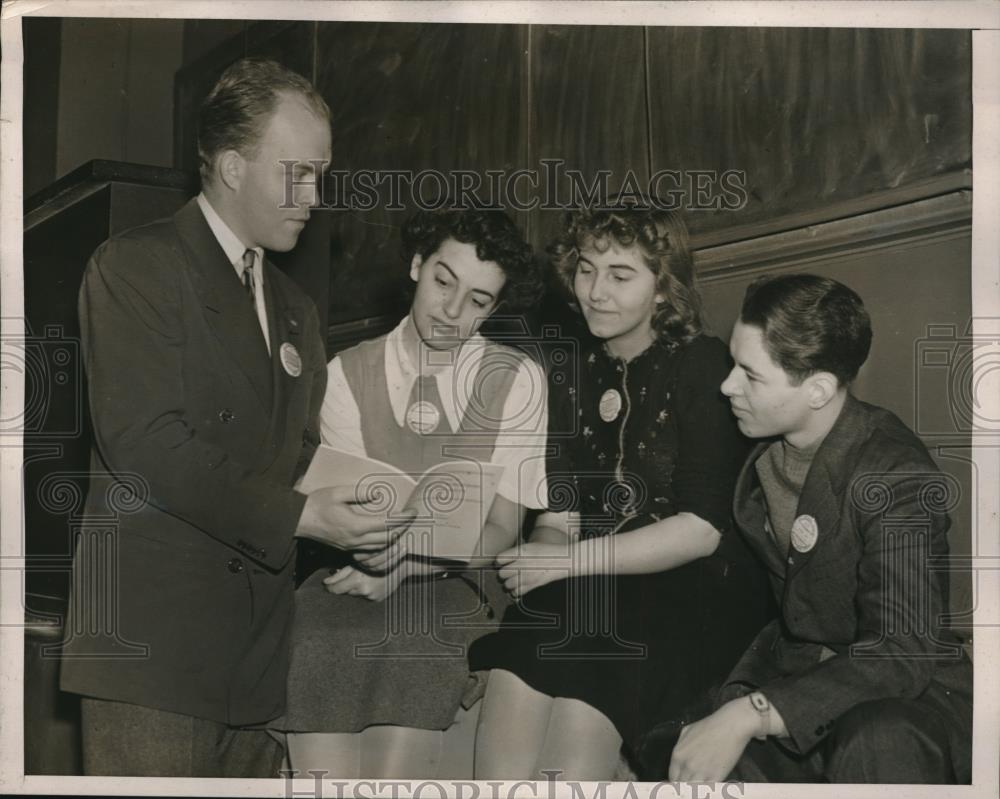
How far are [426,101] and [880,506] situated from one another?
129 cm

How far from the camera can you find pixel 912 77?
7.45 ft

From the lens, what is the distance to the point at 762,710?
2141 mm

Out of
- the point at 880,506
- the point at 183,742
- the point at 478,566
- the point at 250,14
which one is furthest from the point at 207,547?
the point at 880,506

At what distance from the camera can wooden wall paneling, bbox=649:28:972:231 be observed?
2.23 metres

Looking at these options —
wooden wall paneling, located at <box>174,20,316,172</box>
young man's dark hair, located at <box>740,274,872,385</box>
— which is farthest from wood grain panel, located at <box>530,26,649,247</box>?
wooden wall paneling, located at <box>174,20,316,172</box>

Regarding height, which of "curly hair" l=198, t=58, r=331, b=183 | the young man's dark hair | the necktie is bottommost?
the young man's dark hair

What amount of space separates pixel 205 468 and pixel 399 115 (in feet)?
2.82

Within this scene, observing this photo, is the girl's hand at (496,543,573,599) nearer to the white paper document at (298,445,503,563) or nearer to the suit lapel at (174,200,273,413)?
the white paper document at (298,445,503,563)

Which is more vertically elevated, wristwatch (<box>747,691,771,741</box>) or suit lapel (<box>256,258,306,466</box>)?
suit lapel (<box>256,258,306,466</box>)

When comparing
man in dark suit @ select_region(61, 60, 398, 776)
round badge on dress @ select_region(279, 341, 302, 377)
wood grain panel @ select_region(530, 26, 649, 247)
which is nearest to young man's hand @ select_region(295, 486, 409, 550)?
man in dark suit @ select_region(61, 60, 398, 776)

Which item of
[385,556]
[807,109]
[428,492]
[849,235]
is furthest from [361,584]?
[807,109]

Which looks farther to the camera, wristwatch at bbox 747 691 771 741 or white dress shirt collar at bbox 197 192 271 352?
white dress shirt collar at bbox 197 192 271 352

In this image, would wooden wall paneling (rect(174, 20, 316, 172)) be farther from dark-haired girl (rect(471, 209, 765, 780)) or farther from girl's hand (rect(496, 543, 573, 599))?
girl's hand (rect(496, 543, 573, 599))

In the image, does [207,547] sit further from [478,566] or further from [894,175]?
[894,175]
